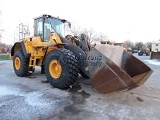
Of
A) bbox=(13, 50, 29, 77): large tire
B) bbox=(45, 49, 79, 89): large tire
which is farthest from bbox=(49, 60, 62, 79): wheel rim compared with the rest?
bbox=(13, 50, 29, 77): large tire

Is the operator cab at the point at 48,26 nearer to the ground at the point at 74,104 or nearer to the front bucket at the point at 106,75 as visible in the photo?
the ground at the point at 74,104

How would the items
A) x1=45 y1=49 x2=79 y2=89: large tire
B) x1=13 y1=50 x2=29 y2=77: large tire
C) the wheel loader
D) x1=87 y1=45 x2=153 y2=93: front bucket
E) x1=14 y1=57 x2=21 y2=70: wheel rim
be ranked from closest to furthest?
1. x1=87 y1=45 x2=153 y2=93: front bucket
2. the wheel loader
3. x1=45 y1=49 x2=79 y2=89: large tire
4. x1=13 y1=50 x2=29 y2=77: large tire
5. x1=14 y1=57 x2=21 y2=70: wheel rim

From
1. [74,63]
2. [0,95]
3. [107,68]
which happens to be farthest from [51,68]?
[107,68]

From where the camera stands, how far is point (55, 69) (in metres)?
6.32

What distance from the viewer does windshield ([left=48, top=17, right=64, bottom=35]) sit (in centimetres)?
754

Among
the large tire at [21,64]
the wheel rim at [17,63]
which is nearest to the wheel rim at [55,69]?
the large tire at [21,64]

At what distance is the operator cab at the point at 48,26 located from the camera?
7495 mm

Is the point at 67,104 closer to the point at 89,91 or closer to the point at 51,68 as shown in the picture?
the point at 89,91

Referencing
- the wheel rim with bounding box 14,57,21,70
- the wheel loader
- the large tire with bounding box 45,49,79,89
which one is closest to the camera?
the wheel loader

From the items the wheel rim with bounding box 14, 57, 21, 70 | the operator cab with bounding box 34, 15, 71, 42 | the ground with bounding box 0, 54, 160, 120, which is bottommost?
the ground with bounding box 0, 54, 160, 120

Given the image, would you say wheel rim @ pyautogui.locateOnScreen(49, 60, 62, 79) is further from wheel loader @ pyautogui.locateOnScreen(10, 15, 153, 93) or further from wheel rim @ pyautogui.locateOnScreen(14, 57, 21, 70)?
wheel rim @ pyautogui.locateOnScreen(14, 57, 21, 70)

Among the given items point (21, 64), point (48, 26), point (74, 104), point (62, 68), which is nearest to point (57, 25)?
point (48, 26)

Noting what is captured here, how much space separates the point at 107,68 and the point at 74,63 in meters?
1.23

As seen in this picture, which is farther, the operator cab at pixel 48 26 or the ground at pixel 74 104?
the operator cab at pixel 48 26
